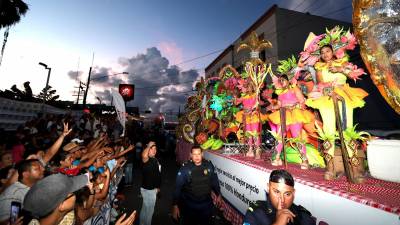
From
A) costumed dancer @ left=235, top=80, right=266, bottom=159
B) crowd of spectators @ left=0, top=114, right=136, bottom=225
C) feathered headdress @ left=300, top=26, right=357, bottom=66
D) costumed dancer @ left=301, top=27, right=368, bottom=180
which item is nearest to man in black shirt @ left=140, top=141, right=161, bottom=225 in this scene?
crowd of spectators @ left=0, top=114, right=136, bottom=225

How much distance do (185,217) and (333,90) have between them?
3543 mm

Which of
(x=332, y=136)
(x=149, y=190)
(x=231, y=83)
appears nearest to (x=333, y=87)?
(x=332, y=136)

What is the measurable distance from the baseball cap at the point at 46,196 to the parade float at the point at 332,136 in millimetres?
3039

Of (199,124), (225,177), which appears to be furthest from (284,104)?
(199,124)

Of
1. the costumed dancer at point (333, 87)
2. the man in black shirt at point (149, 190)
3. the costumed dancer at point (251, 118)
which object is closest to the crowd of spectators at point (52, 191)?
the man in black shirt at point (149, 190)

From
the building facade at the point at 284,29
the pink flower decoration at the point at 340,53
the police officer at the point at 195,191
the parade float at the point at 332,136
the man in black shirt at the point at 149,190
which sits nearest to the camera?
the parade float at the point at 332,136

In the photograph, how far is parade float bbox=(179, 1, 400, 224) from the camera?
2.78m

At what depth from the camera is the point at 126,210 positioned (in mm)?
6836

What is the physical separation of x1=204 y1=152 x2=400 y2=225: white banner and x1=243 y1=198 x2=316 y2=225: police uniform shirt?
0.65m

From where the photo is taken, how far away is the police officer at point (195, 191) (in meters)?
4.19

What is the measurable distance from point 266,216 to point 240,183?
3.02 m

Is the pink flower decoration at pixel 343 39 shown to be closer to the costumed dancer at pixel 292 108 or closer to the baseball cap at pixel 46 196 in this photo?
the costumed dancer at pixel 292 108

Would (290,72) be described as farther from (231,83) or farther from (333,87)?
(231,83)

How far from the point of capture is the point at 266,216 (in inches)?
83.9
